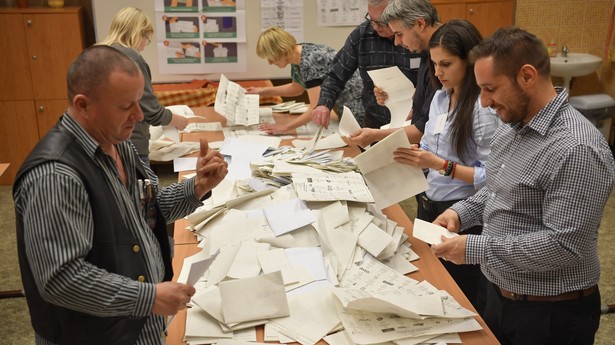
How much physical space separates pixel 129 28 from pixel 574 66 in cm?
441

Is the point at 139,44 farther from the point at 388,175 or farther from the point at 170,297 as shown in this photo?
the point at 170,297

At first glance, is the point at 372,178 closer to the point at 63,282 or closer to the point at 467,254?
the point at 467,254

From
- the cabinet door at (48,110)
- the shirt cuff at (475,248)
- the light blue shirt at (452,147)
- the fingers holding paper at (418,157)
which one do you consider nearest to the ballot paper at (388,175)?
the fingers holding paper at (418,157)

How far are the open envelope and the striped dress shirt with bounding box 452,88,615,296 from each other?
0.59 m

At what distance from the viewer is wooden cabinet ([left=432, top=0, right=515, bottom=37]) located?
607 centimetres

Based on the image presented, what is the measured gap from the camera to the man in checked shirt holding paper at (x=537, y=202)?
172 centimetres

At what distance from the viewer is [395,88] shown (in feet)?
11.2

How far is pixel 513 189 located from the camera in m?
1.87

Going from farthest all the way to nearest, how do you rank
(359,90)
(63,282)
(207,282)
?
(359,90)
(207,282)
(63,282)

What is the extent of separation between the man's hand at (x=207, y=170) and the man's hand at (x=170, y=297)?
0.45 meters

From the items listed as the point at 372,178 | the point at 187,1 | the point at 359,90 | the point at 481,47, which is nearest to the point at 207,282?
the point at 372,178

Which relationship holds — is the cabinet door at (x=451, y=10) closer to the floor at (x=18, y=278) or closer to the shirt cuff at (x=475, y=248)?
the floor at (x=18, y=278)

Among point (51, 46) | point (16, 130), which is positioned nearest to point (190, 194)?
point (51, 46)

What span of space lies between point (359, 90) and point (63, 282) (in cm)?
294
